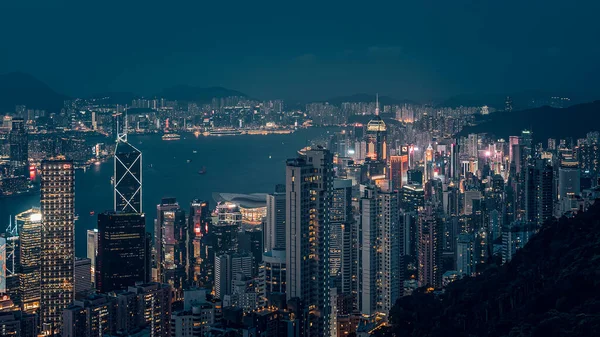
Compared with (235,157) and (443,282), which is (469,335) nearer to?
(443,282)

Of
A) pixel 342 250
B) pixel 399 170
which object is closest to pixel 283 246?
pixel 342 250

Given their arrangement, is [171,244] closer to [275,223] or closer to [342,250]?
[275,223]

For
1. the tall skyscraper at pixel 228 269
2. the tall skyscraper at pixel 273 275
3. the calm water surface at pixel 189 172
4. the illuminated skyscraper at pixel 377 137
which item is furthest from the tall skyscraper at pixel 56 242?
the illuminated skyscraper at pixel 377 137

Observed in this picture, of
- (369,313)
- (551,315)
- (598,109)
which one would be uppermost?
(598,109)

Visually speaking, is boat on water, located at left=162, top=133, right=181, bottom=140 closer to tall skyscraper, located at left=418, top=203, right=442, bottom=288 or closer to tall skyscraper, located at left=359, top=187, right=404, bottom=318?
tall skyscraper, located at left=418, top=203, right=442, bottom=288

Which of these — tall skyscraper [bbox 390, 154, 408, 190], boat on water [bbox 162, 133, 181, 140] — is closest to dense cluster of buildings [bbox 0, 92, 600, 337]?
tall skyscraper [bbox 390, 154, 408, 190]

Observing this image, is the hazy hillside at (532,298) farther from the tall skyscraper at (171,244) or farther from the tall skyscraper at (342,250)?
the tall skyscraper at (171,244)

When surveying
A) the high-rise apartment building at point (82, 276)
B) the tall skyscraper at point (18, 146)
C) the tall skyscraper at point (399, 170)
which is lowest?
the high-rise apartment building at point (82, 276)

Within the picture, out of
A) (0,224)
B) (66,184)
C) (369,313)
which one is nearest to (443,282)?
(369,313)
